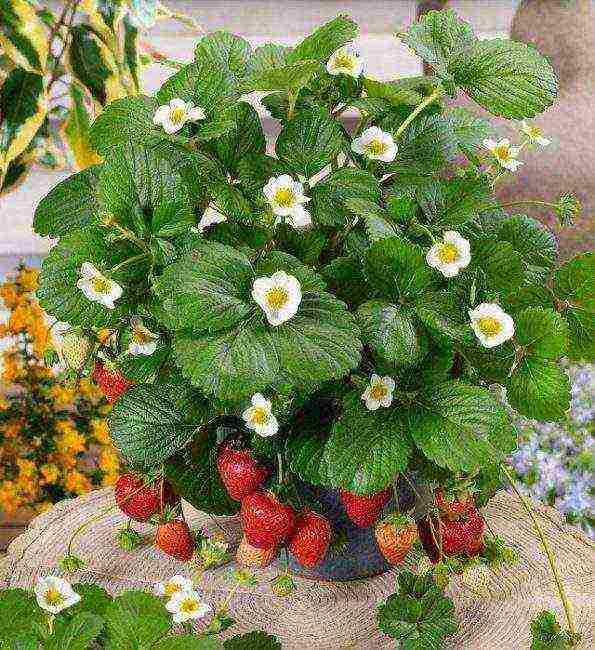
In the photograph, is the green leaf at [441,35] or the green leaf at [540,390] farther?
the green leaf at [441,35]

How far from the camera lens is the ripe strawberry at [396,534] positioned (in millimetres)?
764

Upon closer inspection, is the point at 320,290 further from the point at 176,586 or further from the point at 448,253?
the point at 176,586

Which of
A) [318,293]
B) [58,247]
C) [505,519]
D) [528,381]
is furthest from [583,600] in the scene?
[58,247]

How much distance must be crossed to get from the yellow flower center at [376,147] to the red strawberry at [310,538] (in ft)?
1.04

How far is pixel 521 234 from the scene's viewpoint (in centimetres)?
84

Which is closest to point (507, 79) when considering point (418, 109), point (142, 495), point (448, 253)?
point (418, 109)

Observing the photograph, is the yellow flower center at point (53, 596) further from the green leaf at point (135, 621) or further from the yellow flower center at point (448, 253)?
the yellow flower center at point (448, 253)

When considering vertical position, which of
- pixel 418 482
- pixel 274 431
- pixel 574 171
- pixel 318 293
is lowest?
pixel 574 171

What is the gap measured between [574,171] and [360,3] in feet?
2.56

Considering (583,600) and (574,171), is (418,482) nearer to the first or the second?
(583,600)

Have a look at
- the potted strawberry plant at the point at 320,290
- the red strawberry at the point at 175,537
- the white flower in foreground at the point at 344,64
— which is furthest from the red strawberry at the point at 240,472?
the white flower in foreground at the point at 344,64

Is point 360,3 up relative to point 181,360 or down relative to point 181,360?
down

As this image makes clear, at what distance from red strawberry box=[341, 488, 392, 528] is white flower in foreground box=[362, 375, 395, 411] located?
0.30 feet

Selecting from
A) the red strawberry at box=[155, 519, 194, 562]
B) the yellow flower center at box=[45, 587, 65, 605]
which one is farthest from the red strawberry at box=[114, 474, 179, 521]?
the yellow flower center at box=[45, 587, 65, 605]
